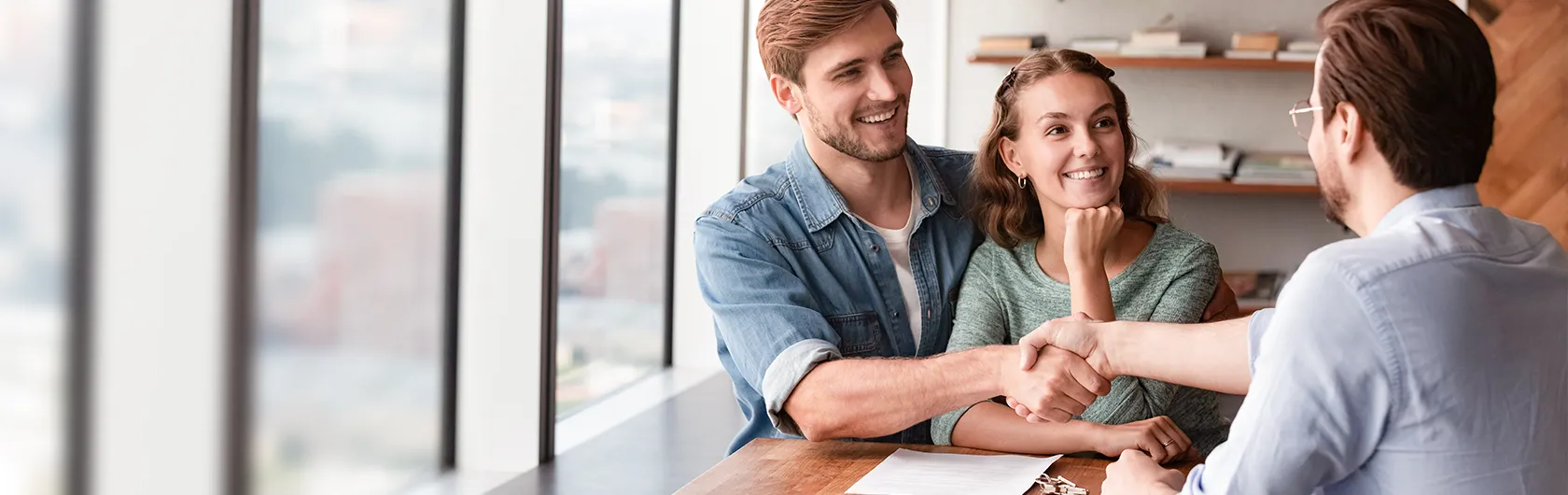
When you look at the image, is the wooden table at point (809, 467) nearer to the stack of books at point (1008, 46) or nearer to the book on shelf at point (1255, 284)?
the stack of books at point (1008, 46)

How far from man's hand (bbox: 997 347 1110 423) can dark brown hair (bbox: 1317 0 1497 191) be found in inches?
25.5

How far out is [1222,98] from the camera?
4.94 meters

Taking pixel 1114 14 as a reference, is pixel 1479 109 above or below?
below

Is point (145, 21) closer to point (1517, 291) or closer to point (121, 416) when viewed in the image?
point (121, 416)

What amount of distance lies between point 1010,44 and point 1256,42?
33.5 inches

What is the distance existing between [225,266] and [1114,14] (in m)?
3.49

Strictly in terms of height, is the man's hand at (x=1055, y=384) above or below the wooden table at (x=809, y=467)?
above

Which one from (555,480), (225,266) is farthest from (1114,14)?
(225,266)

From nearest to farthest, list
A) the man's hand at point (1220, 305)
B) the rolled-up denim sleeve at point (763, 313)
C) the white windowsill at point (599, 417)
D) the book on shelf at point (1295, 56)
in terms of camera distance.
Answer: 1. the rolled-up denim sleeve at point (763, 313)
2. the man's hand at point (1220, 305)
3. the white windowsill at point (599, 417)
4. the book on shelf at point (1295, 56)

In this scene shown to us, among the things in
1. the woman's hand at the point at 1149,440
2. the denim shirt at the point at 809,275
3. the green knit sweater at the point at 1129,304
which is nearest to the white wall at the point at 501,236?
the denim shirt at the point at 809,275

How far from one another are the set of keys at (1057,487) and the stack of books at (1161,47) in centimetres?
330

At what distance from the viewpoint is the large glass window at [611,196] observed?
14.2ft

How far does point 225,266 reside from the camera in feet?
7.91

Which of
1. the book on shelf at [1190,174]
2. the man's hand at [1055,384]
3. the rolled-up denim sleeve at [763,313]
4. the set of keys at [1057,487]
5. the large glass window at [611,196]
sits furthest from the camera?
the book on shelf at [1190,174]
